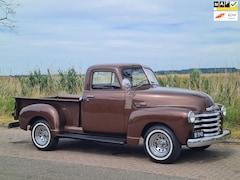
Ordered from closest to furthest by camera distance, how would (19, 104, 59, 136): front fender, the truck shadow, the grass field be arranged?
1. the truck shadow
2. (19, 104, 59, 136): front fender
3. the grass field

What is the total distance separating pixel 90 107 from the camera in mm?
9844

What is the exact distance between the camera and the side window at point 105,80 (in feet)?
31.9

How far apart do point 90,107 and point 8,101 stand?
9.40 m

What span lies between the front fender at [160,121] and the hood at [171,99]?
21cm

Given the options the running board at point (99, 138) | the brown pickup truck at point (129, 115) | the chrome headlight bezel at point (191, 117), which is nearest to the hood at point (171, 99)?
the brown pickup truck at point (129, 115)

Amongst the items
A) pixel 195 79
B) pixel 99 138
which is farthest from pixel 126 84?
pixel 195 79

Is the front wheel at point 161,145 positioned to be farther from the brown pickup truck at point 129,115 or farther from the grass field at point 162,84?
the grass field at point 162,84

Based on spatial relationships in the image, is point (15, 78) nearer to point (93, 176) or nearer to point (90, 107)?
point (90, 107)

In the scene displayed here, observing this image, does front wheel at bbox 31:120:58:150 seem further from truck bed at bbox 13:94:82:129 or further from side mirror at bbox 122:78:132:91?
side mirror at bbox 122:78:132:91

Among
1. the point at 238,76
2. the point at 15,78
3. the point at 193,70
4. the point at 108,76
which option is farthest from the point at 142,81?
the point at 15,78

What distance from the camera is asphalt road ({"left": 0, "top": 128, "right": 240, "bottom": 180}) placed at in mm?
7586

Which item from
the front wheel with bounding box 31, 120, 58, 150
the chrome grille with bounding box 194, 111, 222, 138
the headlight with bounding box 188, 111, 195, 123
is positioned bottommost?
the front wheel with bounding box 31, 120, 58, 150

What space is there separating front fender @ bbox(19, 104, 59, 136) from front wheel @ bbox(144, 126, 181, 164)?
245 cm

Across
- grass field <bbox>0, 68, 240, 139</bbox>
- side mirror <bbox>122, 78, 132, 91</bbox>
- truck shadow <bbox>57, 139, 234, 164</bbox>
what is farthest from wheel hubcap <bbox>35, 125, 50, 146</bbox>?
grass field <bbox>0, 68, 240, 139</bbox>
